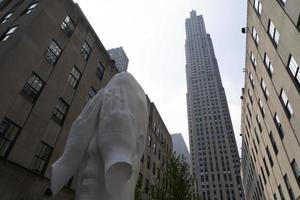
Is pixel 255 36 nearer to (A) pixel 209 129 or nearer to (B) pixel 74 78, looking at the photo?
(B) pixel 74 78

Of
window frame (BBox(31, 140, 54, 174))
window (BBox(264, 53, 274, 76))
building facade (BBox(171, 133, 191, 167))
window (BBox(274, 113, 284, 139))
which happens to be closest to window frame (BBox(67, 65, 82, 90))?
window frame (BBox(31, 140, 54, 174))

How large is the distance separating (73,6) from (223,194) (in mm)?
101470

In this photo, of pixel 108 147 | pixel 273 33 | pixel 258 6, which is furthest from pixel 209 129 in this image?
pixel 108 147

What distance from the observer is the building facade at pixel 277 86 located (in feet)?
52.1

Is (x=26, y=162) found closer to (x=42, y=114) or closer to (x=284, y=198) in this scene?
(x=42, y=114)

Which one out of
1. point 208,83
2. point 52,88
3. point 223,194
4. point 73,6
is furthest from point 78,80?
point 208,83

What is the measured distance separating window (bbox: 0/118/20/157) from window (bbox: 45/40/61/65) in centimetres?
603

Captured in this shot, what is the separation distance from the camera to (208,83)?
138 m

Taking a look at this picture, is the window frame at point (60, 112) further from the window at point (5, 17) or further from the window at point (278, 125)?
the window at point (278, 125)

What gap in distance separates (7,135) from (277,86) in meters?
21.0

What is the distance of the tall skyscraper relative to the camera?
103m

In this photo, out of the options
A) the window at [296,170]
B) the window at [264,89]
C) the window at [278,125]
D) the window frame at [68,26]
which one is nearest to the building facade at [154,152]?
the window at [296,170]

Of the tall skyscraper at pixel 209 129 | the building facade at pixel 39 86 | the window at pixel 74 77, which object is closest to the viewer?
the building facade at pixel 39 86

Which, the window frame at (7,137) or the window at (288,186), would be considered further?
the window at (288,186)
